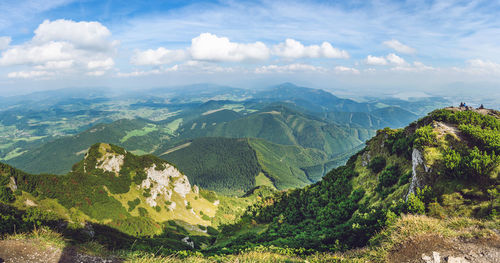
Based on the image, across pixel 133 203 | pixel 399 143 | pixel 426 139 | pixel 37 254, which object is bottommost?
pixel 133 203

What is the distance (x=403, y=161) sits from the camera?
128 ft

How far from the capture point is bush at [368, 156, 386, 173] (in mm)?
45697

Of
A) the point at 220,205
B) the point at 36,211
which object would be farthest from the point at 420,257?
the point at 220,205

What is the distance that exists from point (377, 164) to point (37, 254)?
173 feet

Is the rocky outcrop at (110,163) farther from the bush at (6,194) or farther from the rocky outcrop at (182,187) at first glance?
the bush at (6,194)

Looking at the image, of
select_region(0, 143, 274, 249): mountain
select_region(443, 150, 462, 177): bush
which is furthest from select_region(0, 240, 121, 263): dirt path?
select_region(0, 143, 274, 249): mountain

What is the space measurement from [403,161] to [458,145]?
11.9m

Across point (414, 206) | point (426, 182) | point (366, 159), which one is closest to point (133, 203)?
point (366, 159)

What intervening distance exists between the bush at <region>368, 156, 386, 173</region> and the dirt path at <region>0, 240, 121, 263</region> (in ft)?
160

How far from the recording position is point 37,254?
39.7 feet

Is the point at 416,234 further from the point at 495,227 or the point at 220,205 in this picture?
the point at 220,205

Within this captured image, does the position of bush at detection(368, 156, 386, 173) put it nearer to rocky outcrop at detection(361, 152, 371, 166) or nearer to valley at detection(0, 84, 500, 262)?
valley at detection(0, 84, 500, 262)

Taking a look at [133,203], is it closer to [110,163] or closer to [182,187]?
[110,163]

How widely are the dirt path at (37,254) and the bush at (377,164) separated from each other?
48.8 meters
